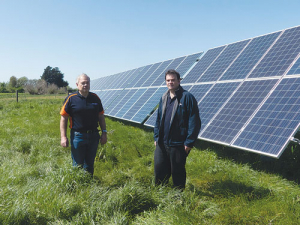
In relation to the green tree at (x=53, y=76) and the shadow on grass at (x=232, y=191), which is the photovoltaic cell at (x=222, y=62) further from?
the green tree at (x=53, y=76)

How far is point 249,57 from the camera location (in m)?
7.34

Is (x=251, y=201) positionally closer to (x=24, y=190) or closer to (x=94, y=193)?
(x=94, y=193)

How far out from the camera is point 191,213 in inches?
135

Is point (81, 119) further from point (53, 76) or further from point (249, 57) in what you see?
point (53, 76)

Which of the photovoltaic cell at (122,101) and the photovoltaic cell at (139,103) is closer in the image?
the photovoltaic cell at (139,103)

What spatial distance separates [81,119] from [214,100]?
378cm

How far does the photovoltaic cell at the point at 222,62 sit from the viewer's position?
7.81 m

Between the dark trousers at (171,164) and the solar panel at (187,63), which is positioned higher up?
the solar panel at (187,63)

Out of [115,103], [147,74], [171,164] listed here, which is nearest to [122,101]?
[115,103]

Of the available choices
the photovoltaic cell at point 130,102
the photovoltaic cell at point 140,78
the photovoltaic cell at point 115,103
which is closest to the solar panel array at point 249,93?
the photovoltaic cell at point 130,102

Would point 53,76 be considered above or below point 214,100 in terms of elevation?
above

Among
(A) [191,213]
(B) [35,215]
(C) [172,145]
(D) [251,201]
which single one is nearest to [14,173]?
(B) [35,215]

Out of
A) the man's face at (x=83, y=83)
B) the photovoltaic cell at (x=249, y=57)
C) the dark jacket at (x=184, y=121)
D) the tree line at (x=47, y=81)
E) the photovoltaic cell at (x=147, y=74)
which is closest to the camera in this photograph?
the dark jacket at (x=184, y=121)

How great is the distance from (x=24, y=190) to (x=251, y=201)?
3.34 meters
